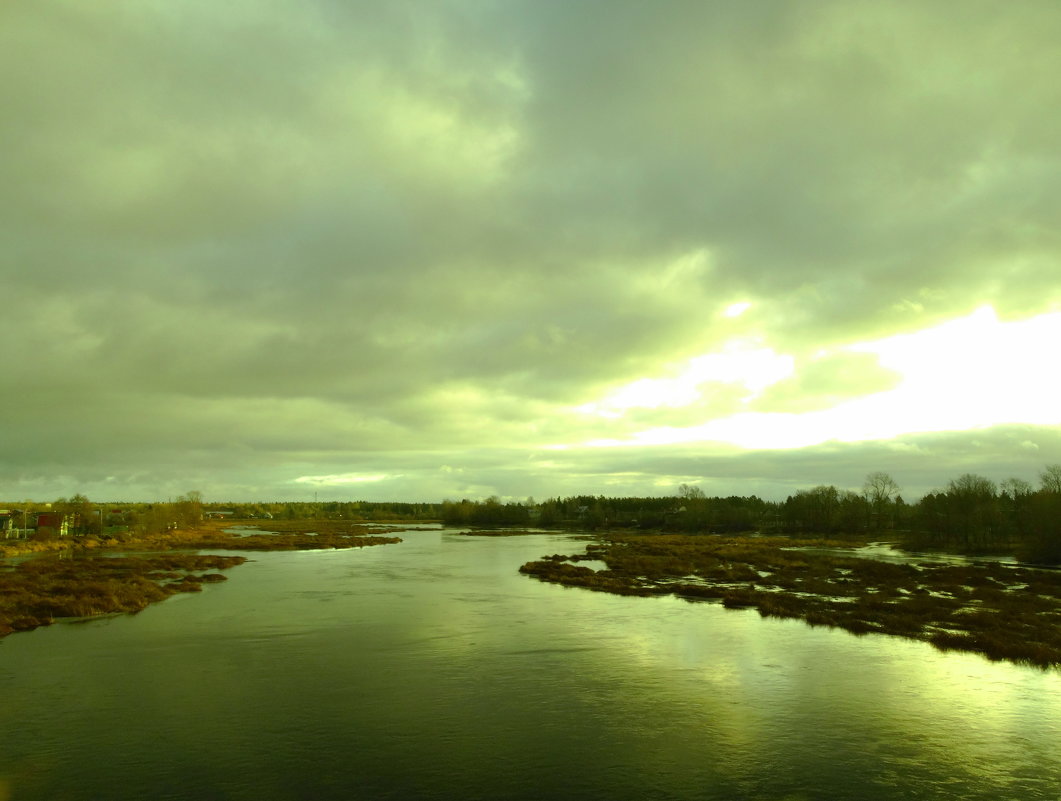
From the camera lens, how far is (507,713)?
18.8m

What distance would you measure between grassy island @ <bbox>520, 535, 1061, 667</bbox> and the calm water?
3.62 m

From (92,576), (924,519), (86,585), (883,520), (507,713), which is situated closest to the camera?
(507,713)

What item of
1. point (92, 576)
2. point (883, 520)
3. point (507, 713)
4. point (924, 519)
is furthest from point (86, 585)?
point (883, 520)

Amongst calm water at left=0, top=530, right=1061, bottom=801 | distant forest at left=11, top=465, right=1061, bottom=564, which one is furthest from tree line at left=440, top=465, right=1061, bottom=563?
calm water at left=0, top=530, right=1061, bottom=801

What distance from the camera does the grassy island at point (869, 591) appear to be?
3073 centimetres

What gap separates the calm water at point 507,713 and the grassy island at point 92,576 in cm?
343

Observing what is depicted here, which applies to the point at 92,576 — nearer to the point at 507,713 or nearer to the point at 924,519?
the point at 507,713

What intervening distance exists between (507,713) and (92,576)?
1696 inches

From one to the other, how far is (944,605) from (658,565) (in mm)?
27974

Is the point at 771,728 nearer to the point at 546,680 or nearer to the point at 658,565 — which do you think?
the point at 546,680

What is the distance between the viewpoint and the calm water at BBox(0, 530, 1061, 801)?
14266mm

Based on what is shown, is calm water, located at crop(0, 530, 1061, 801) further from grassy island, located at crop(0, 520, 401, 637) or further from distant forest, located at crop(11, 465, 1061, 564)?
distant forest, located at crop(11, 465, 1061, 564)

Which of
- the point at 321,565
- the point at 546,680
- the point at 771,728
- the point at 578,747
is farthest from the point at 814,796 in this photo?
the point at 321,565

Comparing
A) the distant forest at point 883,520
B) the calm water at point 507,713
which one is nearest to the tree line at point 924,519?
the distant forest at point 883,520
